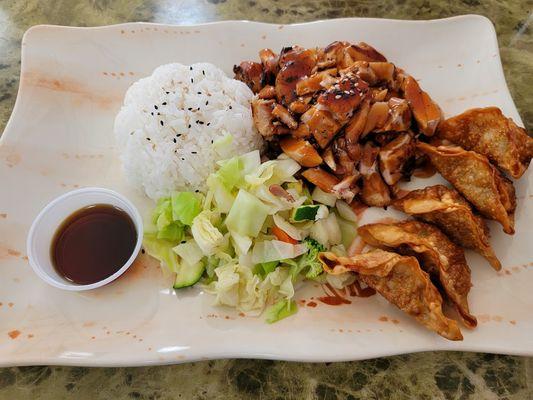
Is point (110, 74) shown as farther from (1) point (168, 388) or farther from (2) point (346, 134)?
(1) point (168, 388)

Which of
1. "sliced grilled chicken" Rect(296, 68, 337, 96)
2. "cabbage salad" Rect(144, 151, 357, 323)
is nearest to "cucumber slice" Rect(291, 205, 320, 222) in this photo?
"cabbage salad" Rect(144, 151, 357, 323)

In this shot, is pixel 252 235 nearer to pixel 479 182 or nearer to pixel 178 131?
pixel 178 131

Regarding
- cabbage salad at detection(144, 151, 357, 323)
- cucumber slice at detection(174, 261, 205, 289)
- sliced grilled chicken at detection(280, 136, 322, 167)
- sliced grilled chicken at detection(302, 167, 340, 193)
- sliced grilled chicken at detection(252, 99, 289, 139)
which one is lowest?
cucumber slice at detection(174, 261, 205, 289)

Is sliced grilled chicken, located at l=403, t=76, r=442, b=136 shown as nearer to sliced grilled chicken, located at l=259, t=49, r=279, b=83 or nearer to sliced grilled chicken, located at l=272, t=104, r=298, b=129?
sliced grilled chicken, located at l=272, t=104, r=298, b=129

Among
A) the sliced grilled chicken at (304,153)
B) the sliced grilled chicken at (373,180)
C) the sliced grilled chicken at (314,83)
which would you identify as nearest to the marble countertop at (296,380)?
the sliced grilled chicken at (373,180)

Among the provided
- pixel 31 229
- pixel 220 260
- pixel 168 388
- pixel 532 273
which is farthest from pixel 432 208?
pixel 31 229

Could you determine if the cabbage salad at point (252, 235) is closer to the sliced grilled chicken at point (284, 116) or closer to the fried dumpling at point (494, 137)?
the sliced grilled chicken at point (284, 116)

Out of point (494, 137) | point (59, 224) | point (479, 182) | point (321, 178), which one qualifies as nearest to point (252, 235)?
point (321, 178)
